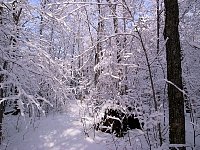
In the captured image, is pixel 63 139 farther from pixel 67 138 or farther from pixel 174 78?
pixel 174 78

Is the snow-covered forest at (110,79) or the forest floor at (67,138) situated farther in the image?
the forest floor at (67,138)

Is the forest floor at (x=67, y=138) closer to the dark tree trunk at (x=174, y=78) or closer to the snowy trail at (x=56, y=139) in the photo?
the snowy trail at (x=56, y=139)

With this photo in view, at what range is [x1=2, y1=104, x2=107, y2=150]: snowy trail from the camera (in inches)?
313

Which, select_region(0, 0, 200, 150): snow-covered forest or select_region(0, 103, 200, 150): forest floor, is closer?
select_region(0, 0, 200, 150): snow-covered forest

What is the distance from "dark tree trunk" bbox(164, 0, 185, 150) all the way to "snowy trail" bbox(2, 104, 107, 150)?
2875 millimetres

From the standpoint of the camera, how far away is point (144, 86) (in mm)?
8266

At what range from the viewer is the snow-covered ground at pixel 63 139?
786 centimetres

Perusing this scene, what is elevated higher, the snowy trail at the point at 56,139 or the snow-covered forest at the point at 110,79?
the snow-covered forest at the point at 110,79

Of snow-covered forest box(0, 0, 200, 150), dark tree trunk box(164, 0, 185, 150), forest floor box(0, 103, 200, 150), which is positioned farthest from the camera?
forest floor box(0, 103, 200, 150)

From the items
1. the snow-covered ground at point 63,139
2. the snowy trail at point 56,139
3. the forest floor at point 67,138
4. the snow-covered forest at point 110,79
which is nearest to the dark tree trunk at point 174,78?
the snow-covered forest at point 110,79

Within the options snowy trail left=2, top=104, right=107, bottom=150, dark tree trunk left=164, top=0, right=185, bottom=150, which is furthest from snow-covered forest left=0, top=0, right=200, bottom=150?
dark tree trunk left=164, top=0, right=185, bottom=150

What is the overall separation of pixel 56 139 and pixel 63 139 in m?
0.23

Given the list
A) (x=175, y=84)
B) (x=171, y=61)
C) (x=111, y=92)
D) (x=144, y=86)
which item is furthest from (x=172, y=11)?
(x=111, y=92)

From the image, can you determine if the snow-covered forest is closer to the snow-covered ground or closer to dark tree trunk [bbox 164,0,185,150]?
the snow-covered ground
